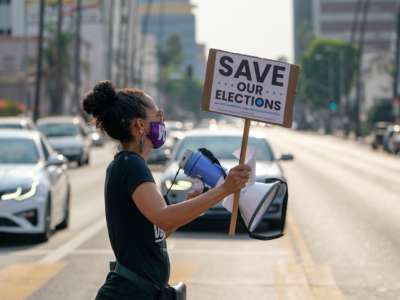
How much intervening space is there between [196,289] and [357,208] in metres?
10.7

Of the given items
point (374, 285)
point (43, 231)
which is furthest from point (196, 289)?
point (43, 231)

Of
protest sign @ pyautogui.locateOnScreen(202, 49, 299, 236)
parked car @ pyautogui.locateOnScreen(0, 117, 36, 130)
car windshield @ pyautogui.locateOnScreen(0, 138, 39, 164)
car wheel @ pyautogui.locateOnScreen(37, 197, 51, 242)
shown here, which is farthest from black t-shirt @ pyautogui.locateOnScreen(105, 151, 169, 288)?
parked car @ pyautogui.locateOnScreen(0, 117, 36, 130)

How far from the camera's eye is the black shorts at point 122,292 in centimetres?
512

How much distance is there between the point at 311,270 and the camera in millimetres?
12438

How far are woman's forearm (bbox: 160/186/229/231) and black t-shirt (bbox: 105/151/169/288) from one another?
137mm

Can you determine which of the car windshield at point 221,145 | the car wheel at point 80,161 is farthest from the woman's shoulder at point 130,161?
the car wheel at point 80,161

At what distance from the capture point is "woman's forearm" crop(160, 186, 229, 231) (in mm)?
5004

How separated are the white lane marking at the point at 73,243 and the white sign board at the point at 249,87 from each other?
7.70m

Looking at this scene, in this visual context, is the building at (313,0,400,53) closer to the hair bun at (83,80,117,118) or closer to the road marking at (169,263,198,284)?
the road marking at (169,263,198,284)

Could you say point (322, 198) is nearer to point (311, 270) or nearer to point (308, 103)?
point (311, 270)

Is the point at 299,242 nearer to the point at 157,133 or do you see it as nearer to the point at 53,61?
the point at 157,133

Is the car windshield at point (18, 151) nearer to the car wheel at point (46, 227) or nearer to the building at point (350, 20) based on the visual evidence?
the car wheel at point (46, 227)

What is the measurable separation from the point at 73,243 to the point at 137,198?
10.3 m

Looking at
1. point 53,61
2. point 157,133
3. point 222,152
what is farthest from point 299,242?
point 53,61
